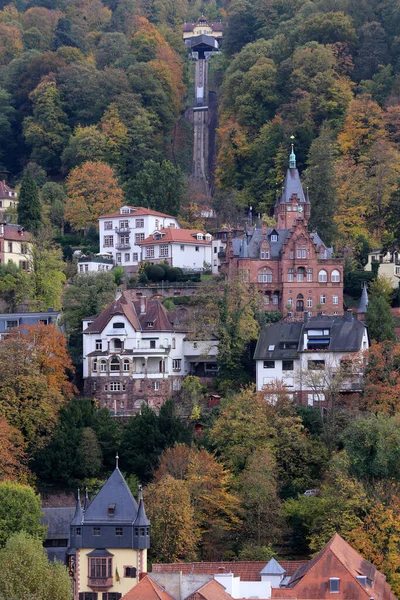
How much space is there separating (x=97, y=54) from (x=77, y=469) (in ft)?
264

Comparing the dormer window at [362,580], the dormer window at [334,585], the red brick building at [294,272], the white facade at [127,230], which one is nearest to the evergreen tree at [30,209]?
the white facade at [127,230]

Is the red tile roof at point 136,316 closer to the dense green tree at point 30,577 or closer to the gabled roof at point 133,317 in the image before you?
the gabled roof at point 133,317

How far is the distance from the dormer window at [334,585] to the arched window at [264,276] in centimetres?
3557

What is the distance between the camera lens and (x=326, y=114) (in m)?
130

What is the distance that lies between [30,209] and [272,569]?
51.7m

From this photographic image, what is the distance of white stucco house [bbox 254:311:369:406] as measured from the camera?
292 ft

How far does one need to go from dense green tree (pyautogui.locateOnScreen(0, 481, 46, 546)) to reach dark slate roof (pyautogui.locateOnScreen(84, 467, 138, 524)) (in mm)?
3204

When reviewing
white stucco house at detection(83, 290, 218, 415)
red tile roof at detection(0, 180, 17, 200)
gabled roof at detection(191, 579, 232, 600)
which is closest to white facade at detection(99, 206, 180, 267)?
red tile roof at detection(0, 180, 17, 200)

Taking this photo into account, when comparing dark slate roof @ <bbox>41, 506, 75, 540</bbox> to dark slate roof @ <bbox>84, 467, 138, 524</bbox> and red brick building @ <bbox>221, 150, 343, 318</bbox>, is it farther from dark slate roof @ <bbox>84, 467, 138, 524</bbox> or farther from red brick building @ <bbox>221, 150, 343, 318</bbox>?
red brick building @ <bbox>221, 150, 343, 318</bbox>

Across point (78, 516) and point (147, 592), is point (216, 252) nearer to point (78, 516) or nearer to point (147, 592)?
point (78, 516)

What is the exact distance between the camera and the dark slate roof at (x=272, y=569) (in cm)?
7162

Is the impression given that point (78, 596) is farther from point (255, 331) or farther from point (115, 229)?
point (115, 229)

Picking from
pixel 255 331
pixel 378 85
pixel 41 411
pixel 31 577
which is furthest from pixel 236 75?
pixel 31 577

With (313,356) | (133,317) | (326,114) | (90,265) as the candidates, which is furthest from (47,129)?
(313,356)
